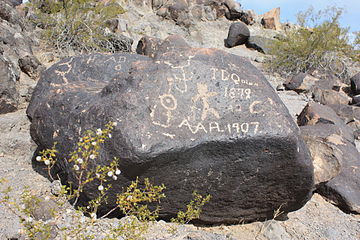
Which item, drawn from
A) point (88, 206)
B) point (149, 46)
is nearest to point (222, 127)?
point (88, 206)

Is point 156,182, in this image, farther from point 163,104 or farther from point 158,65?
point 158,65

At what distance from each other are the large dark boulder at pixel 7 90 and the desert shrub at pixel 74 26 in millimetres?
2175

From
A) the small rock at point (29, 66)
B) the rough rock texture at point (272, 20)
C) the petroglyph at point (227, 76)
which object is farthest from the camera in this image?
the rough rock texture at point (272, 20)

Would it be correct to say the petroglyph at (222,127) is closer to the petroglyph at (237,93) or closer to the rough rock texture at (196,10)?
the petroglyph at (237,93)

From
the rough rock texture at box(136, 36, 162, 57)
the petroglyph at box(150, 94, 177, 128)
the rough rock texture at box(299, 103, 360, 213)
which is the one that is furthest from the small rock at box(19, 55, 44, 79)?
the rough rock texture at box(299, 103, 360, 213)

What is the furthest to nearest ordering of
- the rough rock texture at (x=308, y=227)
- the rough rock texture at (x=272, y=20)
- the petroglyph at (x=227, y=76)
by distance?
1. the rough rock texture at (x=272, y=20)
2. the rough rock texture at (x=308, y=227)
3. the petroglyph at (x=227, y=76)

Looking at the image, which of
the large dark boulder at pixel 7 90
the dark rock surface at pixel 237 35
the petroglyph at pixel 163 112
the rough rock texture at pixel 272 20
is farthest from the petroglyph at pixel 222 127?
the rough rock texture at pixel 272 20

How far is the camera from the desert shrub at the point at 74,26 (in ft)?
21.8

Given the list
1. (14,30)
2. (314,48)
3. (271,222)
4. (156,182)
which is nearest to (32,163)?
(156,182)

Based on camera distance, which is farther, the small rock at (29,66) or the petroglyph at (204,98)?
the small rock at (29,66)

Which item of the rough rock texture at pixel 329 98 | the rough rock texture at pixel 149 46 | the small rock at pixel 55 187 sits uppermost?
the rough rock texture at pixel 329 98

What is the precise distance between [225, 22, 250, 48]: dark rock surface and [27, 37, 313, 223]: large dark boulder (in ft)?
30.6

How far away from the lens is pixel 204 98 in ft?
7.54

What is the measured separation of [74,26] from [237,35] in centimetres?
640
